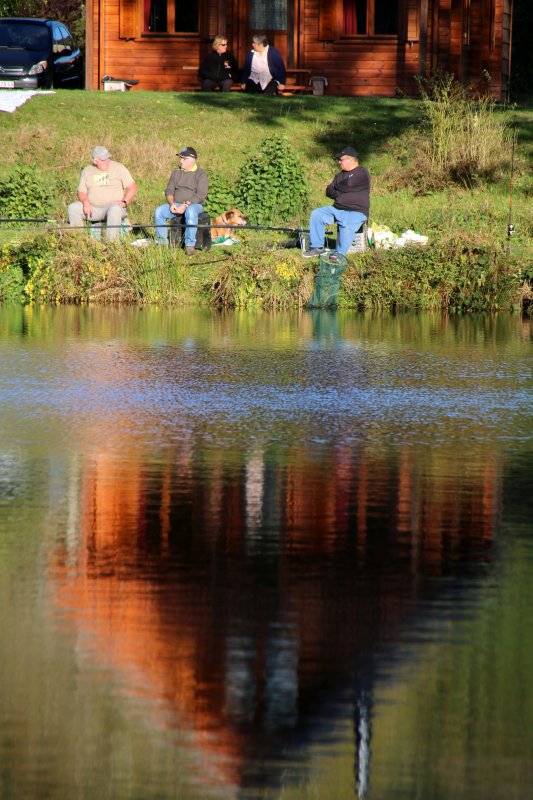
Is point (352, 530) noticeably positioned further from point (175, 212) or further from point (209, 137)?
point (209, 137)

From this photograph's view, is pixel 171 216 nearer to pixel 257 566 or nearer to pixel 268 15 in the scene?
pixel 268 15

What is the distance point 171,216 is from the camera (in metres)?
21.3

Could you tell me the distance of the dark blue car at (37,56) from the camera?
105 ft

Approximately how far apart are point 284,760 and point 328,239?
17.7m

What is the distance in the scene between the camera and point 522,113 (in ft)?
100

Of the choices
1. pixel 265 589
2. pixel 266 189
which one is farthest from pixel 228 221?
pixel 265 589

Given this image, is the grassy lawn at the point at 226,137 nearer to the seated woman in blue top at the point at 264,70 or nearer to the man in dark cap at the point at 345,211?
the seated woman in blue top at the point at 264,70

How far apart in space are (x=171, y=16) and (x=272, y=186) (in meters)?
11.2

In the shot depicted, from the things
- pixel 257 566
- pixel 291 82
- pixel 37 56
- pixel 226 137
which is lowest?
pixel 257 566

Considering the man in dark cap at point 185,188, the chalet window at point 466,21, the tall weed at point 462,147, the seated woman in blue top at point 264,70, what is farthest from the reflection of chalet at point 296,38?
the man in dark cap at point 185,188

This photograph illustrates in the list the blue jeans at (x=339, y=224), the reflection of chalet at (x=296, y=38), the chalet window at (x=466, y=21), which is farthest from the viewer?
the chalet window at (x=466, y=21)

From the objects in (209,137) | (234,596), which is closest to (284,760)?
(234,596)

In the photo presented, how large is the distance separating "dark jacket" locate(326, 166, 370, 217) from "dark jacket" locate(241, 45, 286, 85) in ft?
38.7

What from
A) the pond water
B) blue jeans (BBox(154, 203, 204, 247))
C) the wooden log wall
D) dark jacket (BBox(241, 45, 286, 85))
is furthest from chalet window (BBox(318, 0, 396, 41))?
the pond water
